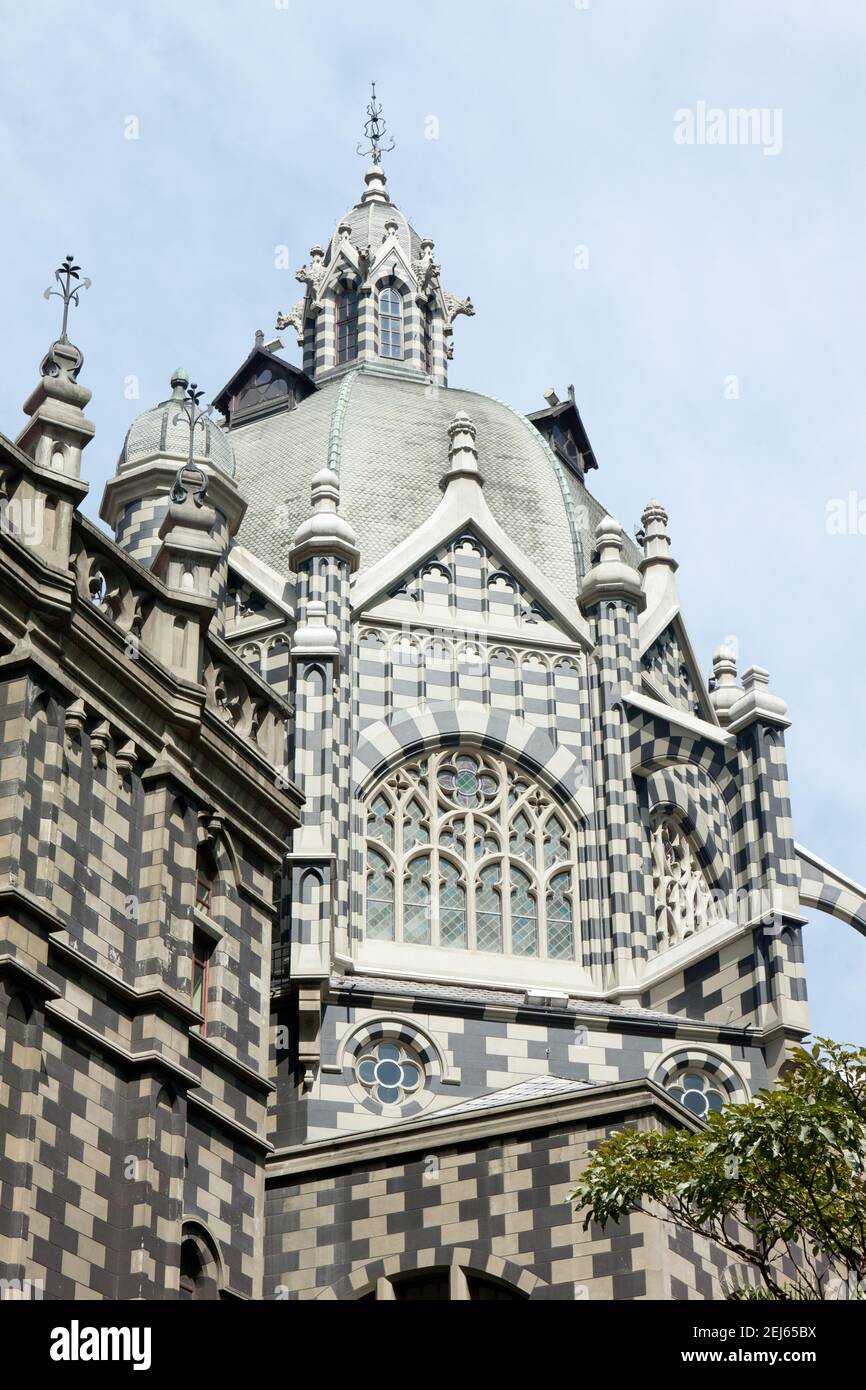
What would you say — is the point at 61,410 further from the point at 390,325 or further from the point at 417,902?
the point at 390,325

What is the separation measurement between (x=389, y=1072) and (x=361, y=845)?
5.36 m

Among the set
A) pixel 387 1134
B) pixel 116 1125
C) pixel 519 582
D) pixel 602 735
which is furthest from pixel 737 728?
pixel 116 1125

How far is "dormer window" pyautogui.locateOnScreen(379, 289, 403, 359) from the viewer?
196ft

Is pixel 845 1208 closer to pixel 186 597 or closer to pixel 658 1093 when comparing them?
pixel 658 1093

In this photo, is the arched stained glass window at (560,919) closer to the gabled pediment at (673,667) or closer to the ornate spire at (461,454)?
the gabled pediment at (673,667)

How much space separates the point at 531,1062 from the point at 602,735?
26.3ft

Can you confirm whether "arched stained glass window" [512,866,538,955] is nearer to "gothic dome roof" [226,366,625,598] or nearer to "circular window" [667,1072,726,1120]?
"circular window" [667,1072,726,1120]

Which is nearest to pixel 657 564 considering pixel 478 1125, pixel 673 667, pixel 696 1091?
pixel 673 667

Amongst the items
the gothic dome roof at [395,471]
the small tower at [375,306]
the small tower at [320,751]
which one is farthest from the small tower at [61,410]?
the small tower at [375,306]

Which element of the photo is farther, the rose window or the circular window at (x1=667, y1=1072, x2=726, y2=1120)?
the rose window

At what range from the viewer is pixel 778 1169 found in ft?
77.9

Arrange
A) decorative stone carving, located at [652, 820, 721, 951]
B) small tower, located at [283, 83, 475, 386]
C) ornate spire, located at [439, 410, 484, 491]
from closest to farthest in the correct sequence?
decorative stone carving, located at [652, 820, 721, 951]
ornate spire, located at [439, 410, 484, 491]
small tower, located at [283, 83, 475, 386]

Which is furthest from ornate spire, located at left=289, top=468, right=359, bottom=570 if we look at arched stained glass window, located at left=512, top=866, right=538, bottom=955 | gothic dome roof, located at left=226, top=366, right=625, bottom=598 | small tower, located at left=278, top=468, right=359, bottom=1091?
arched stained glass window, located at left=512, top=866, right=538, bottom=955

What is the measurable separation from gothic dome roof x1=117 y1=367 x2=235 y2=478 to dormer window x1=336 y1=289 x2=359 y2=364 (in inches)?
559
